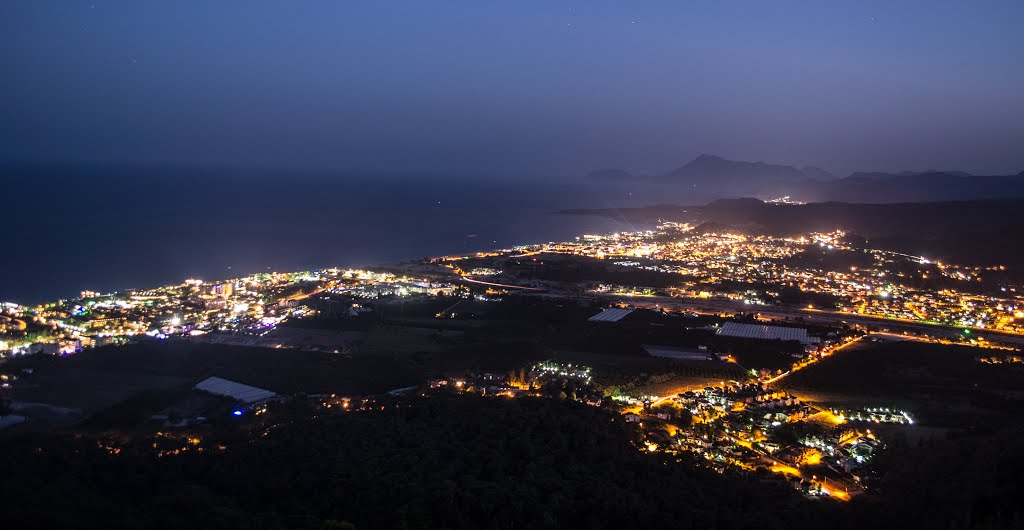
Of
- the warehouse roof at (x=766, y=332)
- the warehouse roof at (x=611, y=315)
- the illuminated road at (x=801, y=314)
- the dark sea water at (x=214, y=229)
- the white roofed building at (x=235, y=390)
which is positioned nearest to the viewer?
the white roofed building at (x=235, y=390)

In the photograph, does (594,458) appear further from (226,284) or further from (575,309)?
(226,284)

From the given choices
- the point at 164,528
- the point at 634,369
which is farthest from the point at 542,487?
the point at 634,369

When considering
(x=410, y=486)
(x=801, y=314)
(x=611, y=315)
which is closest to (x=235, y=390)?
(x=410, y=486)

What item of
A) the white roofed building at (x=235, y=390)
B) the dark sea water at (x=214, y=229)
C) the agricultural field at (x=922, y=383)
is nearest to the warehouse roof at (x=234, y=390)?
the white roofed building at (x=235, y=390)

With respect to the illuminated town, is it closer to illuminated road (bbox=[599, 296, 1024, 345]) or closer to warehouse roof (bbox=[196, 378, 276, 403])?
illuminated road (bbox=[599, 296, 1024, 345])

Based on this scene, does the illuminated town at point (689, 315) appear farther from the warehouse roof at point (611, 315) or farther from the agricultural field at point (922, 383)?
the agricultural field at point (922, 383)

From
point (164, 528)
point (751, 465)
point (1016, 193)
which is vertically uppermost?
point (1016, 193)

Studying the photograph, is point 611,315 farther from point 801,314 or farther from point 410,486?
point 410,486
